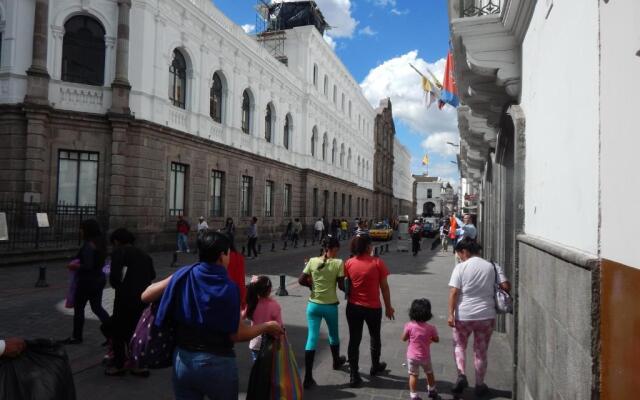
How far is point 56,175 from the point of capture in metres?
16.4

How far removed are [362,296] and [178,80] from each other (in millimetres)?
17903

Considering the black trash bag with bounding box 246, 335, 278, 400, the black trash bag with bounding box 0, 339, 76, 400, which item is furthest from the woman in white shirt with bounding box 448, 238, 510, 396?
the black trash bag with bounding box 0, 339, 76, 400

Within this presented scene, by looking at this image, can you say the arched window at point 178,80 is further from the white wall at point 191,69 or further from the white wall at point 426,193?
the white wall at point 426,193

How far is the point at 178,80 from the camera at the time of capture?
2053cm

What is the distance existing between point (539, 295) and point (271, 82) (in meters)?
26.2

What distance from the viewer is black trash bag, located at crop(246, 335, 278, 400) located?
3189 mm

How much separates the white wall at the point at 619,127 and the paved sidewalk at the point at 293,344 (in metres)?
3.22

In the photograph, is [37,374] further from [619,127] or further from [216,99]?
[216,99]

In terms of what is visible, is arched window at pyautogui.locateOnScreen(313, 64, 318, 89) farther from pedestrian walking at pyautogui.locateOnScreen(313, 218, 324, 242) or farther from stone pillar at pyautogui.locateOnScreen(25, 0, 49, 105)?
stone pillar at pyautogui.locateOnScreen(25, 0, 49, 105)

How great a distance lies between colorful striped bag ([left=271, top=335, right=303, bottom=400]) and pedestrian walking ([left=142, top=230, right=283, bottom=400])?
1.17ft

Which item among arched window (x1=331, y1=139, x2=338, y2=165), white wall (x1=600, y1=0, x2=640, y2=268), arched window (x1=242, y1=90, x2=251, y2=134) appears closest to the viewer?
white wall (x1=600, y1=0, x2=640, y2=268)

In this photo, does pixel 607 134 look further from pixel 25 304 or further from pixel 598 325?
pixel 25 304

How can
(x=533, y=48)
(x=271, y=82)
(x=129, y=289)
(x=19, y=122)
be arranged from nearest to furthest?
(x=533, y=48) < (x=129, y=289) < (x=19, y=122) < (x=271, y=82)

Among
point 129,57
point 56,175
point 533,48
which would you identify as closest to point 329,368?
point 533,48
